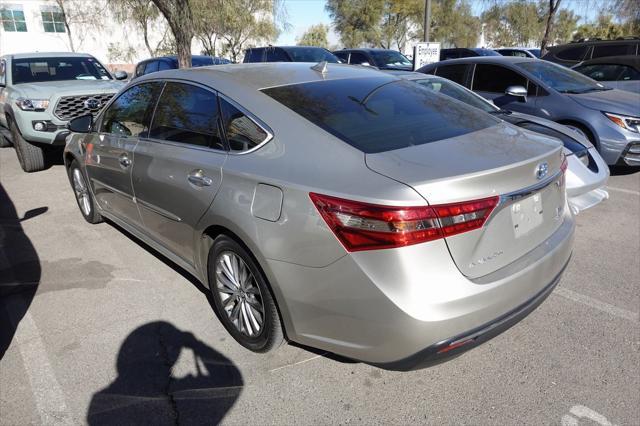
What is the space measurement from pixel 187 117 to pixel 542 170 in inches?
85.8

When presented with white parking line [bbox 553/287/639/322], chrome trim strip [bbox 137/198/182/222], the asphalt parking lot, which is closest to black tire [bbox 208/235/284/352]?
the asphalt parking lot

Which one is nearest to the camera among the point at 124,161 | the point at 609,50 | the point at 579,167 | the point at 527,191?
the point at 527,191

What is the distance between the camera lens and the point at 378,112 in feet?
9.11

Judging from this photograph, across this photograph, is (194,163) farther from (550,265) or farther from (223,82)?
(550,265)

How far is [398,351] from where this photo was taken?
2.11 m

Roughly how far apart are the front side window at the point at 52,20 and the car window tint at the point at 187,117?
141ft

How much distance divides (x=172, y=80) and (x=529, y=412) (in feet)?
10.1

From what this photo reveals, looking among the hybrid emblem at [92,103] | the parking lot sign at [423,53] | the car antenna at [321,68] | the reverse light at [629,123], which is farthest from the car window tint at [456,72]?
the hybrid emblem at [92,103]

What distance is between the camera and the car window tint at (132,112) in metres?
3.64

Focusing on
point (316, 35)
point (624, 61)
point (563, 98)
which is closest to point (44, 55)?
point (563, 98)

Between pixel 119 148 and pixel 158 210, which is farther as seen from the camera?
pixel 119 148

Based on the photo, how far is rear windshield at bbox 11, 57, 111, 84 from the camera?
7.95 m

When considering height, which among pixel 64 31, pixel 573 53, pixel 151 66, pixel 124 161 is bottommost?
pixel 124 161

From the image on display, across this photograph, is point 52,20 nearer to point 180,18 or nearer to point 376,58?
point 376,58
